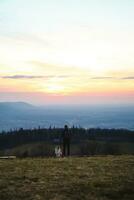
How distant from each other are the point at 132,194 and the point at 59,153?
58.1 ft

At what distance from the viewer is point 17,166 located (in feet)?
76.9

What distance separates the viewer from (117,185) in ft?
58.2

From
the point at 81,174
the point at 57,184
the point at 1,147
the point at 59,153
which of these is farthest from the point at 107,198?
the point at 1,147

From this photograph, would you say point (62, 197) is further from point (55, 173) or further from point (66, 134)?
point (66, 134)

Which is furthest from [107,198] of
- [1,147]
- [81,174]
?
[1,147]

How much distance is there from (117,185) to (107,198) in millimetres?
2116

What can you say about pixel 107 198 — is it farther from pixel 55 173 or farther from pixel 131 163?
pixel 131 163

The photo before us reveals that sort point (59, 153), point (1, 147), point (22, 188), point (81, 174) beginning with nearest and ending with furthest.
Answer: point (22, 188) < point (81, 174) < point (59, 153) < point (1, 147)

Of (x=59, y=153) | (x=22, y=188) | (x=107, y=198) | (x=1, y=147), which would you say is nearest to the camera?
(x=107, y=198)

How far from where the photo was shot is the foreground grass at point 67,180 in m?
→ 16.2

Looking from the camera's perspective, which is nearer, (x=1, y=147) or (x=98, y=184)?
(x=98, y=184)

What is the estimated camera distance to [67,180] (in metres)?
18.9

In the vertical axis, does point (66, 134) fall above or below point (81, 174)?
above

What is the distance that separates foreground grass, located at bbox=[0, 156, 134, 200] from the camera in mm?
16172
